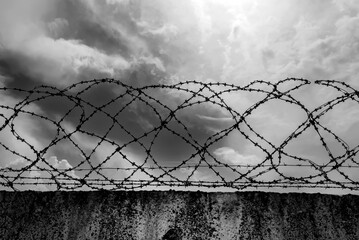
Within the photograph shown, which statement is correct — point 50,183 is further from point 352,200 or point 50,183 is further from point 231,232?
point 352,200

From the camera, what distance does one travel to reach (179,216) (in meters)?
2.74

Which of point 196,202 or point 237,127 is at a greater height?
point 237,127

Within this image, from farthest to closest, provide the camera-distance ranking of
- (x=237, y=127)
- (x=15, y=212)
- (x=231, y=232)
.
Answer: (x=237, y=127) → (x=15, y=212) → (x=231, y=232)

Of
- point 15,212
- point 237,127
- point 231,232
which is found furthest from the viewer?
point 237,127

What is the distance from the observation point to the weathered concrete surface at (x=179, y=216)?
104 inches

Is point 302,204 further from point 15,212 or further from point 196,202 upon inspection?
point 15,212

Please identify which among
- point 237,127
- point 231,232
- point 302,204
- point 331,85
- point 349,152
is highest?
point 331,85

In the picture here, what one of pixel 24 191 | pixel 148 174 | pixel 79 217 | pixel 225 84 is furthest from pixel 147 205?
pixel 225 84

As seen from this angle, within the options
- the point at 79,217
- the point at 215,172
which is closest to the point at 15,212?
the point at 79,217

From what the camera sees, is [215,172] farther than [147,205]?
Yes

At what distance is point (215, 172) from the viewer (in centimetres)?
301

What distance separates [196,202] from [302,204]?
0.84 m

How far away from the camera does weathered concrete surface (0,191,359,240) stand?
265 centimetres

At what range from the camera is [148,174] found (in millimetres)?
2918
